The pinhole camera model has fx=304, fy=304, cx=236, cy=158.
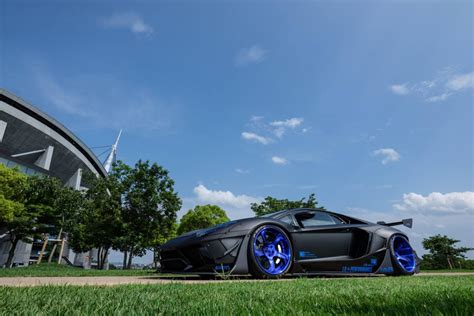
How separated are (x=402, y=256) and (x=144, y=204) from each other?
56.6 feet

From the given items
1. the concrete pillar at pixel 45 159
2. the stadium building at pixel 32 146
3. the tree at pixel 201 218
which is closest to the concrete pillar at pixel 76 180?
the stadium building at pixel 32 146

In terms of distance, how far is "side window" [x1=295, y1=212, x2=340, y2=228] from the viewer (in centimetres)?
495

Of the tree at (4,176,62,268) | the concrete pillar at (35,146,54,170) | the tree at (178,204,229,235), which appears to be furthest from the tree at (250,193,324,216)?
the concrete pillar at (35,146,54,170)

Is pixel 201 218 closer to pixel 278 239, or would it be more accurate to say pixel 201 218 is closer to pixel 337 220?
pixel 337 220

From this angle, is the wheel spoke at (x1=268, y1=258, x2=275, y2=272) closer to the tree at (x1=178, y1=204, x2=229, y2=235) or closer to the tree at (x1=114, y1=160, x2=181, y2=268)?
the tree at (x1=114, y1=160, x2=181, y2=268)

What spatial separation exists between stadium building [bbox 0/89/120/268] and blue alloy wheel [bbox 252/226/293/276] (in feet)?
118

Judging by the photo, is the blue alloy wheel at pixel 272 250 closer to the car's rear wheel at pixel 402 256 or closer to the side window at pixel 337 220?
the side window at pixel 337 220

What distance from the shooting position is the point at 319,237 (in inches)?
188

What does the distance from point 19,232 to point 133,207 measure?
1057 centimetres

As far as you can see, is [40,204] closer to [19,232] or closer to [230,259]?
[19,232]

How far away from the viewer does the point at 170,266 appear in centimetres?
450

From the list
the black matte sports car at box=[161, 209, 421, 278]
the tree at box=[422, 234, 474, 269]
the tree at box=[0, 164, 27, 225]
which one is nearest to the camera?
the black matte sports car at box=[161, 209, 421, 278]

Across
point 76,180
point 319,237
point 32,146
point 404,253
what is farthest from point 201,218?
point 319,237

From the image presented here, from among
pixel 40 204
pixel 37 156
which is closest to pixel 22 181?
pixel 40 204
